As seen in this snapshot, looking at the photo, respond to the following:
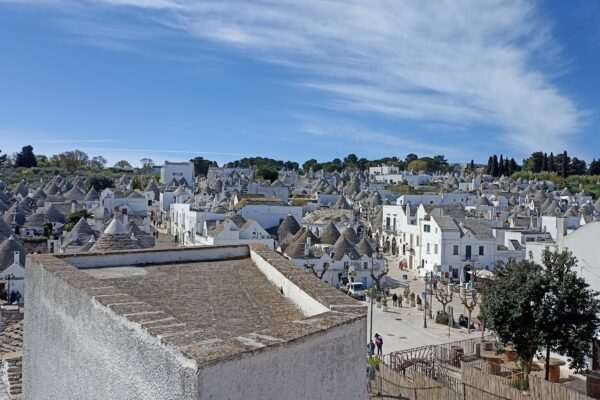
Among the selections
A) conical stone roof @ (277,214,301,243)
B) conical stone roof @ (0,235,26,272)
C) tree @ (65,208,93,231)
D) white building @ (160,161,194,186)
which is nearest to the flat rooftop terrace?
conical stone roof @ (0,235,26,272)

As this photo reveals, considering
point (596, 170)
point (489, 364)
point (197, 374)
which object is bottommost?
point (489, 364)

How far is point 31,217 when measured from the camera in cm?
5691

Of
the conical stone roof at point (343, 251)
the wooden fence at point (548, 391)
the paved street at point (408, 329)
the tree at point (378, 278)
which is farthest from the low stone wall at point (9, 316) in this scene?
the conical stone roof at point (343, 251)

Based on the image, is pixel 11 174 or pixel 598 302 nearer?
pixel 598 302

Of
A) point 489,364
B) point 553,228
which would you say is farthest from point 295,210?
point 489,364

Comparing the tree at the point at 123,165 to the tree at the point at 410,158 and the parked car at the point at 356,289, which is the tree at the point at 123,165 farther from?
the parked car at the point at 356,289

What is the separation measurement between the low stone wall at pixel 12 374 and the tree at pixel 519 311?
14.9 metres

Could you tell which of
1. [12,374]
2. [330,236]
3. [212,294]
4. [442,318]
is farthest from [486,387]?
[330,236]

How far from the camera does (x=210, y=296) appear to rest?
8.41 m

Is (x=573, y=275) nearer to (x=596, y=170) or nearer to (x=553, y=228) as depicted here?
(x=553, y=228)

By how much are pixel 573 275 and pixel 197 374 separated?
58.9 feet

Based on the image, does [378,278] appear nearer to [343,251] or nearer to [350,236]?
[343,251]

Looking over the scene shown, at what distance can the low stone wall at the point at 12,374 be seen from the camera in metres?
11.9

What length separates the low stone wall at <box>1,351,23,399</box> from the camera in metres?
11.9
